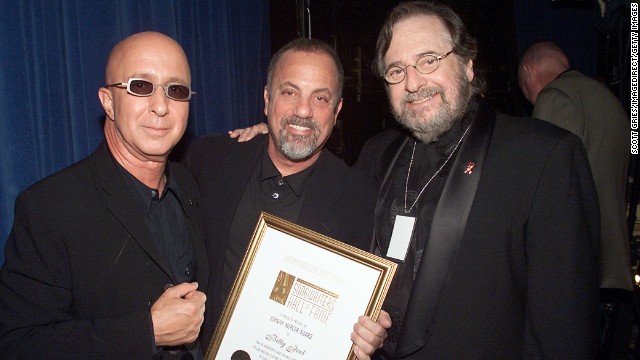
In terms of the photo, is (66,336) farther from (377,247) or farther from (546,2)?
(546,2)

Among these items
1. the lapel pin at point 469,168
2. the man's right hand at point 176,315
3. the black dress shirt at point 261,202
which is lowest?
the man's right hand at point 176,315

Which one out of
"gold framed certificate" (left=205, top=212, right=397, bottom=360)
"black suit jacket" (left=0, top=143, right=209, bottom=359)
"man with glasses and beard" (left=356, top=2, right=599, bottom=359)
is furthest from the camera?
"gold framed certificate" (left=205, top=212, right=397, bottom=360)

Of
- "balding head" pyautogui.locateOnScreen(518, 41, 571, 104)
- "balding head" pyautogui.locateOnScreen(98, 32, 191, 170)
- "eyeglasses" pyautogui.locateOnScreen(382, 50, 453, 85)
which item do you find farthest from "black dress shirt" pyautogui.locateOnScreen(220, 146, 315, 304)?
"balding head" pyautogui.locateOnScreen(518, 41, 571, 104)

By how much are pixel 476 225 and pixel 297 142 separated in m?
1.16

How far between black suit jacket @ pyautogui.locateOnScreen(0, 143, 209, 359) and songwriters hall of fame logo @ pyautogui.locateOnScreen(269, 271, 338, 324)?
540mm

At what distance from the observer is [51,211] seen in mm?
1706

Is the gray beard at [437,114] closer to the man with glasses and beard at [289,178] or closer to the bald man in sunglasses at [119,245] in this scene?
the man with glasses and beard at [289,178]

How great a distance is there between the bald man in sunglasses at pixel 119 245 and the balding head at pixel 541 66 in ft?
14.8

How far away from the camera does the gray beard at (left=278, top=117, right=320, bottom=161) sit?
2.50m

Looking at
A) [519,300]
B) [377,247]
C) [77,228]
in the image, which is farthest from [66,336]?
[519,300]

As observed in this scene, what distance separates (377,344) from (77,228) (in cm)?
142

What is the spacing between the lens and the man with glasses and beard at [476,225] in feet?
5.63

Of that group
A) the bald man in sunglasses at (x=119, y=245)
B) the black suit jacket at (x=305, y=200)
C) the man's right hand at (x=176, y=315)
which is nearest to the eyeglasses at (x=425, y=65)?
the black suit jacket at (x=305, y=200)

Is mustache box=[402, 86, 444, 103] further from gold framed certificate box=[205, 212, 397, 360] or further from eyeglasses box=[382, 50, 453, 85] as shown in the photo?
gold framed certificate box=[205, 212, 397, 360]
